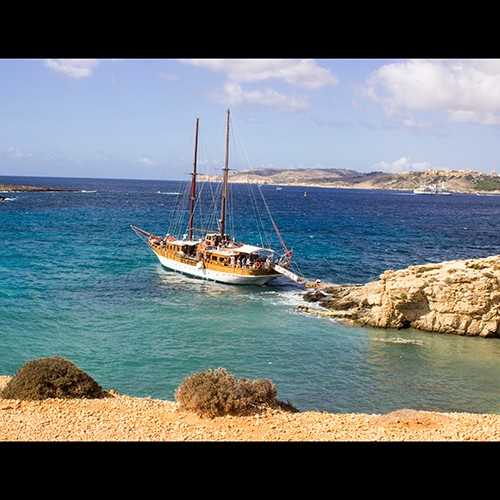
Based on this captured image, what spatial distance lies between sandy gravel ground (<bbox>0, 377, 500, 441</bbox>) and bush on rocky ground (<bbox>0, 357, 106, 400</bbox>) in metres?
0.23

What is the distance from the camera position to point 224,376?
1096cm

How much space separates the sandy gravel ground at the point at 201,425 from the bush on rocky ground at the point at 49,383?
228 mm

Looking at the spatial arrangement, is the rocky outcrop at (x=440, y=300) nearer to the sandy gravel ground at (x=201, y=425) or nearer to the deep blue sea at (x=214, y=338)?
the deep blue sea at (x=214, y=338)

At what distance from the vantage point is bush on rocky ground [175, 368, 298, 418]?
10344 mm

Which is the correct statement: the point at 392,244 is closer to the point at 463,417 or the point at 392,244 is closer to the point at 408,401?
the point at 408,401

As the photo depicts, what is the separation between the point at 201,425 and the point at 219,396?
65cm

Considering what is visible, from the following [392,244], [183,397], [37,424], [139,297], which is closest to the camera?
[37,424]

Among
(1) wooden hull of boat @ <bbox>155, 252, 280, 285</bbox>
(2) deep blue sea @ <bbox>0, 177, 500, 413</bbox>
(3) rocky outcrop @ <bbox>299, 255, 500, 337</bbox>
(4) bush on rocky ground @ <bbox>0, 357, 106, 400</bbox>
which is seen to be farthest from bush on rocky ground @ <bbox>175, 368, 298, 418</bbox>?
(1) wooden hull of boat @ <bbox>155, 252, 280, 285</bbox>

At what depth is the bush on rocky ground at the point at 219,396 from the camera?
10344mm

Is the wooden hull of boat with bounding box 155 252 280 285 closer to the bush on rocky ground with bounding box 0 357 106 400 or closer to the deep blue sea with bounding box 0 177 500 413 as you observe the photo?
the deep blue sea with bounding box 0 177 500 413

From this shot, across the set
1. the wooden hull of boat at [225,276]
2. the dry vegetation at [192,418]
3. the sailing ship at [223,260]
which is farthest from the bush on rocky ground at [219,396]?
the wooden hull of boat at [225,276]
